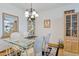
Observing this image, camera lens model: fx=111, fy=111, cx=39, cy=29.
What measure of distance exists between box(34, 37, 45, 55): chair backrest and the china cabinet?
0.35 metres

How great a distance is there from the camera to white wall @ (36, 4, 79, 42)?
1.67 meters

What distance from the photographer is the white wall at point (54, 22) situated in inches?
65.9

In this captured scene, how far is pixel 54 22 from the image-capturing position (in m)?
1.70

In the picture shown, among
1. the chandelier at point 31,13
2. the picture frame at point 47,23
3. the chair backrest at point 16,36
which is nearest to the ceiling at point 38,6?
the chandelier at point 31,13

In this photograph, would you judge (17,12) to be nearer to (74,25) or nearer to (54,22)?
(54,22)

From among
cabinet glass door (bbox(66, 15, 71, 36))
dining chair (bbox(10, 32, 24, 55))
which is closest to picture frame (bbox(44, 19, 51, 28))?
cabinet glass door (bbox(66, 15, 71, 36))

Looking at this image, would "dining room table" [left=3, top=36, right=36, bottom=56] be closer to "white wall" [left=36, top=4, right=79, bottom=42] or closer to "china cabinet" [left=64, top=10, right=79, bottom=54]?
"white wall" [left=36, top=4, right=79, bottom=42]

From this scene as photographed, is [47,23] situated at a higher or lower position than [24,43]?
higher

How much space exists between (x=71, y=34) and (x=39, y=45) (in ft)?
1.70

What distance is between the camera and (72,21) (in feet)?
5.46

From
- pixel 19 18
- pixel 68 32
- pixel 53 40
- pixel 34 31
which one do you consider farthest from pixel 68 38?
pixel 19 18

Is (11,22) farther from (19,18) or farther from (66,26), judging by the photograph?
(66,26)

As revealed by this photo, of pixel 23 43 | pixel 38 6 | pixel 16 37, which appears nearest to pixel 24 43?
pixel 23 43

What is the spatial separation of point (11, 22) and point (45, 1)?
2.00ft
